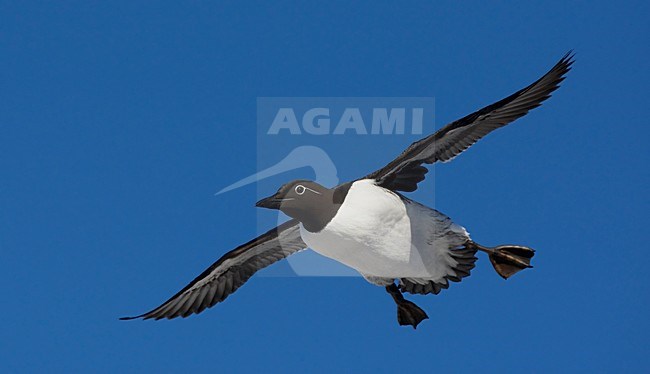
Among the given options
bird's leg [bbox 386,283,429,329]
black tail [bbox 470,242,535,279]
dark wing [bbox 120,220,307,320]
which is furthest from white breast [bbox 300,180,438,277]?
dark wing [bbox 120,220,307,320]

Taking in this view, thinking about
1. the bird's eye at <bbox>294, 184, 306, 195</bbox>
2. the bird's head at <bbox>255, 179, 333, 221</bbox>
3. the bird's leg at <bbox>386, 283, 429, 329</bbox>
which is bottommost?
the bird's leg at <bbox>386, 283, 429, 329</bbox>

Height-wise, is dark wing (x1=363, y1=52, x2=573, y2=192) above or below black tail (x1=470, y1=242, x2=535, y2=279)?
above

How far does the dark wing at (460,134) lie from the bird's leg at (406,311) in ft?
6.31

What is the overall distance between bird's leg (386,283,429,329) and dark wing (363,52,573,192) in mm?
1923

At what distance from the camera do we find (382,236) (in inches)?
461

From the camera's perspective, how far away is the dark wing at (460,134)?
11984 mm

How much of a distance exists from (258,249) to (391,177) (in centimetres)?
264

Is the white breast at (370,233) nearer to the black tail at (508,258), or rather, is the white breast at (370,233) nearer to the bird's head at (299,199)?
the bird's head at (299,199)

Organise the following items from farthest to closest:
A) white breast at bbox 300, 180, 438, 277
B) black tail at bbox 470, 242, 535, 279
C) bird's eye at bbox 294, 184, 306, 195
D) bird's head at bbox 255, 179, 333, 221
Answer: black tail at bbox 470, 242, 535, 279
bird's eye at bbox 294, 184, 306, 195
bird's head at bbox 255, 179, 333, 221
white breast at bbox 300, 180, 438, 277

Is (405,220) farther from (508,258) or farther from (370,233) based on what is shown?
(508,258)

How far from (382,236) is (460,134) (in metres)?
1.80

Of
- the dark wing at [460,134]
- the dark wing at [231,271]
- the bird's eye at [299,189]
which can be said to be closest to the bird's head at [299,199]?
the bird's eye at [299,189]

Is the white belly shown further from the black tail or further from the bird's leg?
the bird's leg

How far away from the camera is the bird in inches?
460
